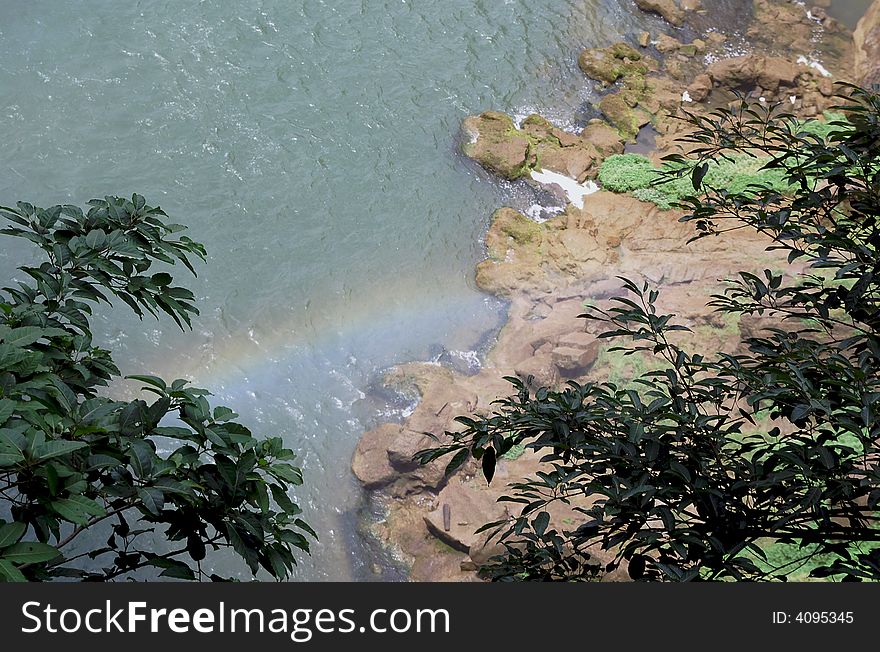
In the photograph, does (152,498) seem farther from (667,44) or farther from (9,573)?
(667,44)

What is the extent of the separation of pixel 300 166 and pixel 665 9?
676cm

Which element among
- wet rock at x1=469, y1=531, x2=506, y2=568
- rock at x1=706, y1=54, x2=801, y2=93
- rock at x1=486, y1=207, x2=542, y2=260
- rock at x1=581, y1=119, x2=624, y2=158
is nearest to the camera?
wet rock at x1=469, y1=531, x2=506, y2=568

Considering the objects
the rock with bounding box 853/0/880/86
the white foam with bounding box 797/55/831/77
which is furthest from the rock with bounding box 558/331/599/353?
the rock with bounding box 853/0/880/86

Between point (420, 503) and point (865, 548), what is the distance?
11.4 feet

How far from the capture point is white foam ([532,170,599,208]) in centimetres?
1057

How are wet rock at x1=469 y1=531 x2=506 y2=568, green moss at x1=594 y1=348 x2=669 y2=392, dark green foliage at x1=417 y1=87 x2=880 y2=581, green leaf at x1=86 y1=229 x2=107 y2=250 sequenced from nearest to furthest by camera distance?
dark green foliage at x1=417 y1=87 x2=880 y2=581 → green leaf at x1=86 y1=229 x2=107 y2=250 → wet rock at x1=469 y1=531 x2=506 y2=568 → green moss at x1=594 y1=348 x2=669 y2=392

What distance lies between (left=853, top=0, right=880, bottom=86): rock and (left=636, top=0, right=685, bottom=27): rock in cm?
270

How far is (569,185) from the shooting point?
10.7m

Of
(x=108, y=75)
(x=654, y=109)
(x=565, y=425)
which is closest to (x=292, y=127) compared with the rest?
(x=108, y=75)

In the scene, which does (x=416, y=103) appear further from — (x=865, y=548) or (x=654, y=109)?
(x=865, y=548)

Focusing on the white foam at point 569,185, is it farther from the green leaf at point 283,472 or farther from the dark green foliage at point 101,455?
the green leaf at point 283,472

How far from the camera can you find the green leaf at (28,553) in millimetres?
2057

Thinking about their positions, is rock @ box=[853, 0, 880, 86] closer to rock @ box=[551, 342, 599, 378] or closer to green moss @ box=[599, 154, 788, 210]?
green moss @ box=[599, 154, 788, 210]
